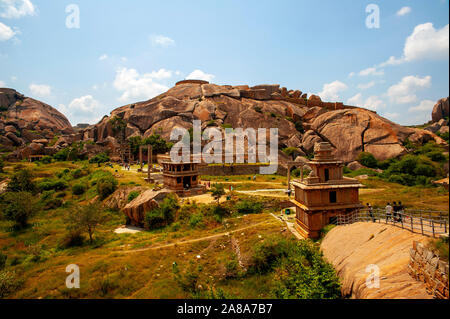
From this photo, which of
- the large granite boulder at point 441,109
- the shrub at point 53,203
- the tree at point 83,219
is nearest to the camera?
the tree at point 83,219

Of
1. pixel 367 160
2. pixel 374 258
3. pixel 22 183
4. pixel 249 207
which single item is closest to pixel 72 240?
pixel 249 207

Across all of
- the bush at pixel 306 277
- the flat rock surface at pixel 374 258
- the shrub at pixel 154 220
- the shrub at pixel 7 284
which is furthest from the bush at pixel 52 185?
the flat rock surface at pixel 374 258

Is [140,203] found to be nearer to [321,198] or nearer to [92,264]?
[92,264]

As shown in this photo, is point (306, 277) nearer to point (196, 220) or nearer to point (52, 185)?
point (196, 220)

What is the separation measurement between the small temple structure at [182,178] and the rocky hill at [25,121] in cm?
5570

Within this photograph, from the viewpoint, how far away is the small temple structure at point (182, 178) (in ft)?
108

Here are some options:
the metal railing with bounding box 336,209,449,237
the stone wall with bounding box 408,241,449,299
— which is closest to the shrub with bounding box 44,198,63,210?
the metal railing with bounding box 336,209,449,237

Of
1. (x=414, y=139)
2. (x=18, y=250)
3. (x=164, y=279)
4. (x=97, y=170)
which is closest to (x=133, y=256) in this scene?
(x=164, y=279)

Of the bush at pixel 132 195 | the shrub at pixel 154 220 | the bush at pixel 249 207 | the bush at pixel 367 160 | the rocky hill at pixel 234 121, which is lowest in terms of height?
the shrub at pixel 154 220

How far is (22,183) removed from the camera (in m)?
39.8

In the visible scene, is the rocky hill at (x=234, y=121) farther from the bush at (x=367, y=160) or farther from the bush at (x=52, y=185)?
the bush at (x=52, y=185)

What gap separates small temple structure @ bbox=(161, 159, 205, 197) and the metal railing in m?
20.3

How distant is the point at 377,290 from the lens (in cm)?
873
